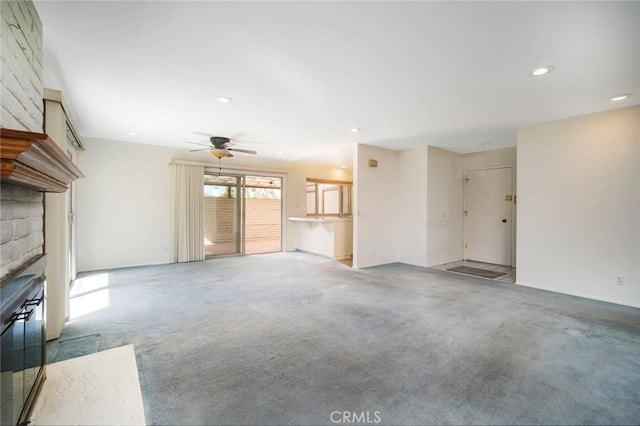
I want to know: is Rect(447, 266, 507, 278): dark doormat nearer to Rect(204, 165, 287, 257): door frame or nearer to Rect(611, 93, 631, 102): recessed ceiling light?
Rect(611, 93, 631, 102): recessed ceiling light

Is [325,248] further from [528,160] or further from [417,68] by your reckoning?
[417,68]

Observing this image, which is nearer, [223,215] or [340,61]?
[340,61]

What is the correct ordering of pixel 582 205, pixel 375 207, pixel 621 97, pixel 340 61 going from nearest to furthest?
pixel 340 61, pixel 621 97, pixel 582 205, pixel 375 207

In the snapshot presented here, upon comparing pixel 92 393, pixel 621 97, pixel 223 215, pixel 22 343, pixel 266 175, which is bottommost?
pixel 92 393

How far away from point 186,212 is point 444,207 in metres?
5.57

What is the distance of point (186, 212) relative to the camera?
6016 mm

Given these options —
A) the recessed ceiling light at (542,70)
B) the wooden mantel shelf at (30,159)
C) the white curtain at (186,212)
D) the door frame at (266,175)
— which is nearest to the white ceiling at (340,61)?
the recessed ceiling light at (542,70)

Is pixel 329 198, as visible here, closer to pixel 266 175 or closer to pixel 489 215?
pixel 266 175

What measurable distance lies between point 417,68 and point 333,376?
8.84 ft

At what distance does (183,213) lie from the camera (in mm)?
5996

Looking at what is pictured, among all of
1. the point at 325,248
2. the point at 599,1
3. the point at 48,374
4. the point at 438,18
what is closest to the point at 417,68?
the point at 438,18

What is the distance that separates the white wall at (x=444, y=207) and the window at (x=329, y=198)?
10.5 feet

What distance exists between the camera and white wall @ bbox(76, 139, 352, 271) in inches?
203

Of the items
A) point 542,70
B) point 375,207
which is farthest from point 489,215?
point 542,70
